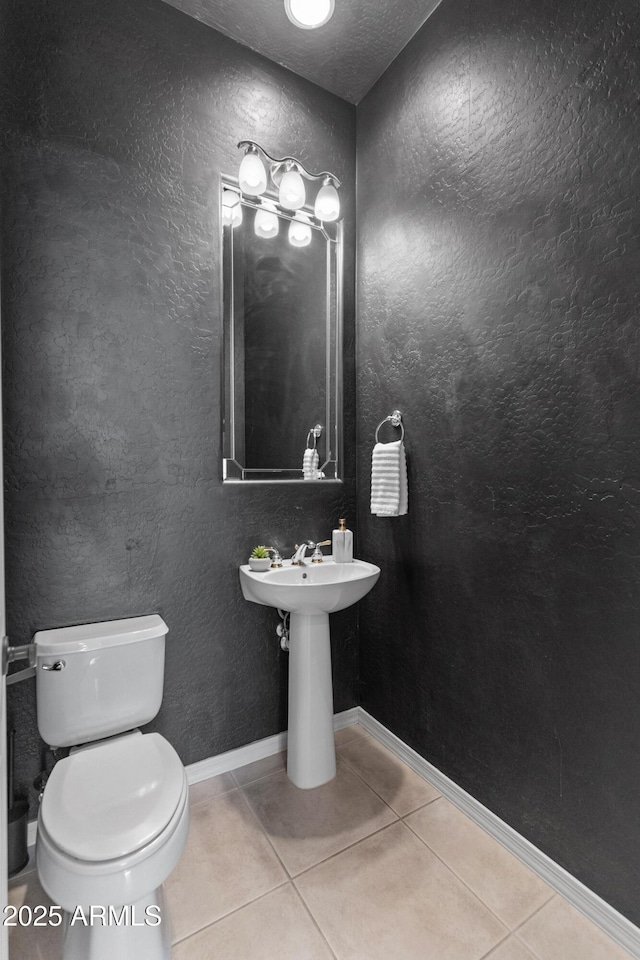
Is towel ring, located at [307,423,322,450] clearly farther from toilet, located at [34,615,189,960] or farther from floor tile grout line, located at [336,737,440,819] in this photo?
floor tile grout line, located at [336,737,440,819]

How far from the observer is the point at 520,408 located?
1.48 m

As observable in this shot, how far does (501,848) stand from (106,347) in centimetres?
214

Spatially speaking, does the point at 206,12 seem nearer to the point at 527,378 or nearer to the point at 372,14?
the point at 372,14

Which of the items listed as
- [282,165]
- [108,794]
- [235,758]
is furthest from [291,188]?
[235,758]

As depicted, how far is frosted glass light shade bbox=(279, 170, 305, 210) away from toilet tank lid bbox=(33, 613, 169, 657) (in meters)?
1.72

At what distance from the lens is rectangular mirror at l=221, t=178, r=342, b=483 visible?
1.92 metres

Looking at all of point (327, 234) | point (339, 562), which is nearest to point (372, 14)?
point (327, 234)

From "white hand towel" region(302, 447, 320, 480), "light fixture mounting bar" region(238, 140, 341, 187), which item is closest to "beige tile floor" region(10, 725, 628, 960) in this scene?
"white hand towel" region(302, 447, 320, 480)

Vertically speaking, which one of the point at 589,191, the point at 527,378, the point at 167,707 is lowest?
the point at 167,707

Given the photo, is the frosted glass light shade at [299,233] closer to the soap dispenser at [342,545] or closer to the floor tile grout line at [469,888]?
the soap dispenser at [342,545]

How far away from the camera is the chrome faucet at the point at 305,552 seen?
1.96m

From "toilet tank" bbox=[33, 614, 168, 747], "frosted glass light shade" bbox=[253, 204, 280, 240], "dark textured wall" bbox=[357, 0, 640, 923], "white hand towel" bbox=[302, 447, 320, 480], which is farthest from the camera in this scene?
"white hand towel" bbox=[302, 447, 320, 480]

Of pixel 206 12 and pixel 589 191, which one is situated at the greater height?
pixel 206 12

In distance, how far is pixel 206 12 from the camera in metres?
1.79
